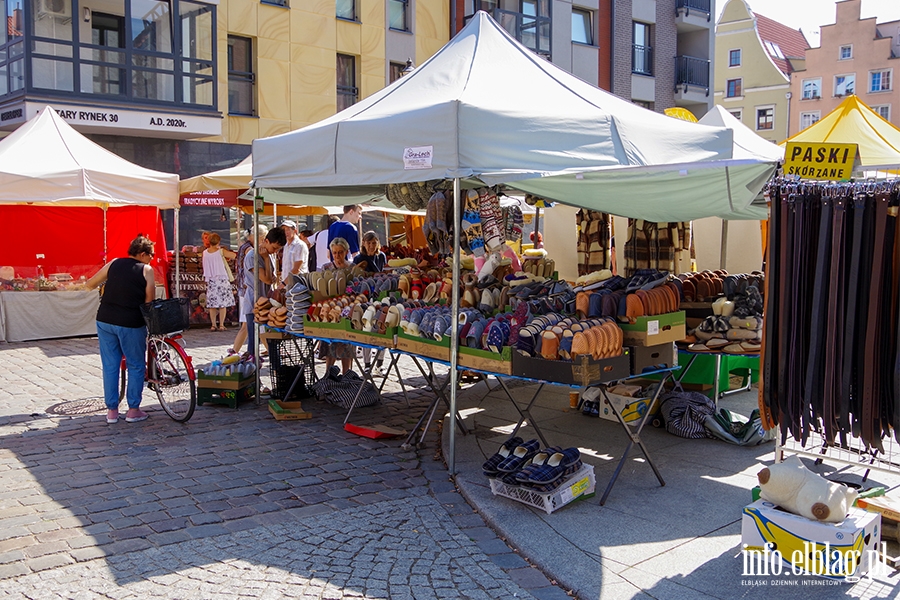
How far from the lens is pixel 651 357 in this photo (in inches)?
212

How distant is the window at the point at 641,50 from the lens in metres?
27.8

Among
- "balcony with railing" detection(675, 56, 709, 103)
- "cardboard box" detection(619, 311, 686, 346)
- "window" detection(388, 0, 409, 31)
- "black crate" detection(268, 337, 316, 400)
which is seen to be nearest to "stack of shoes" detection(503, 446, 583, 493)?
"cardboard box" detection(619, 311, 686, 346)

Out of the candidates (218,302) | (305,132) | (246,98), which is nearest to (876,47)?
(246,98)

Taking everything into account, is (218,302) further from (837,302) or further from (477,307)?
(837,302)

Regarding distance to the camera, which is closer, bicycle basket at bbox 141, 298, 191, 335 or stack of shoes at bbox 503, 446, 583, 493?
stack of shoes at bbox 503, 446, 583, 493

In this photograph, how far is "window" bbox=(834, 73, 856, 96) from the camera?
163 ft

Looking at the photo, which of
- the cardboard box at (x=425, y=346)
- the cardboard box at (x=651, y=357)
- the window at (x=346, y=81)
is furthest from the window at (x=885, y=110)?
the cardboard box at (x=425, y=346)

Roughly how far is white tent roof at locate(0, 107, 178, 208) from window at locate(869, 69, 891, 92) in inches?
1959

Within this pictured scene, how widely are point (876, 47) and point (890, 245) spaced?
53.9 metres

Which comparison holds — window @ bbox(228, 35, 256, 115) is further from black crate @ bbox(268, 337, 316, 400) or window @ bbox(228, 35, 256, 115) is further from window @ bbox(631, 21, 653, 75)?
window @ bbox(631, 21, 653, 75)

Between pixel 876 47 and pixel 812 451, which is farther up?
pixel 876 47

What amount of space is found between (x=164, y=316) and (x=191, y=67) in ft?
42.1

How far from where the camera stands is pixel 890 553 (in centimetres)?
398

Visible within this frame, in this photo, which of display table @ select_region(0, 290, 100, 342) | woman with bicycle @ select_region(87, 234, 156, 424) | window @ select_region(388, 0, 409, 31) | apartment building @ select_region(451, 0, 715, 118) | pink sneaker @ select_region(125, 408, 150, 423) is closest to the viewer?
woman with bicycle @ select_region(87, 234, 156, 424)
